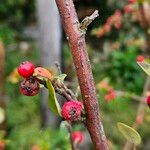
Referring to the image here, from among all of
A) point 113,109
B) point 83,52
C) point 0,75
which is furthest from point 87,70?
point 113,109

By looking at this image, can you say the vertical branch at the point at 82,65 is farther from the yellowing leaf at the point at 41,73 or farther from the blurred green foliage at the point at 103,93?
the blurred green foliage at the point at 103,93

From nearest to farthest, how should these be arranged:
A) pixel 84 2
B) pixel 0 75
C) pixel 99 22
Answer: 1. pixel 0 75
2. pixel 99 22
3. pixel 84 2

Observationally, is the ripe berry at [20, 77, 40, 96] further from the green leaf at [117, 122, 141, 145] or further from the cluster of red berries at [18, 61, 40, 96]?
the green leaf at [117, 122, 141, 145]

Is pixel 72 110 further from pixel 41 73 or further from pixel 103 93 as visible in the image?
pixel 103 93

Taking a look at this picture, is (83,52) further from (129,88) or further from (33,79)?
(129,88)

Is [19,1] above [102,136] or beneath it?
beneath
